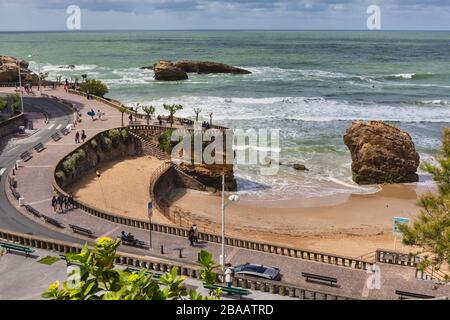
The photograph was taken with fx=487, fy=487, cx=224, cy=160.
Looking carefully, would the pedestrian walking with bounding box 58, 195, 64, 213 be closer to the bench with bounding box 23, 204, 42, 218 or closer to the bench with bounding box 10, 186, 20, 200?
the bench with bounding box 23, 204, 42, 218

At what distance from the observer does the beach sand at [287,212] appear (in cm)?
3262

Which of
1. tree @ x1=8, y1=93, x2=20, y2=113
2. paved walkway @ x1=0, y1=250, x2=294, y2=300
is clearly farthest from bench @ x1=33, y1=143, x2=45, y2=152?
paved walkway @ x1=0, y1=250, x2=294, y2=300

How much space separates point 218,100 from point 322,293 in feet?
224

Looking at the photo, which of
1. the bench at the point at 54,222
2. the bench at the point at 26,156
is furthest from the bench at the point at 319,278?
the bench at the point at 26,156

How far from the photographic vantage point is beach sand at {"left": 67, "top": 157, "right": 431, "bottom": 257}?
32.6 metres

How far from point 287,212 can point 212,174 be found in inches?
316

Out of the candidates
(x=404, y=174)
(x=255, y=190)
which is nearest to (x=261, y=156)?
(x=255, y=190)

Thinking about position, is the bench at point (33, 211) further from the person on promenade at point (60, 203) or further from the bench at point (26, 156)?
the bench at point (26, 156)

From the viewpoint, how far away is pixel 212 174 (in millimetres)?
42125

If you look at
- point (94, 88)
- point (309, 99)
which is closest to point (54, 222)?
point (94, 88)

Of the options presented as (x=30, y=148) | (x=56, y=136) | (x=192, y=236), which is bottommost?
(x=192, y=236)

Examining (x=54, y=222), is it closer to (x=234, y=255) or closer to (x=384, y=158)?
(x=234, y=255)
